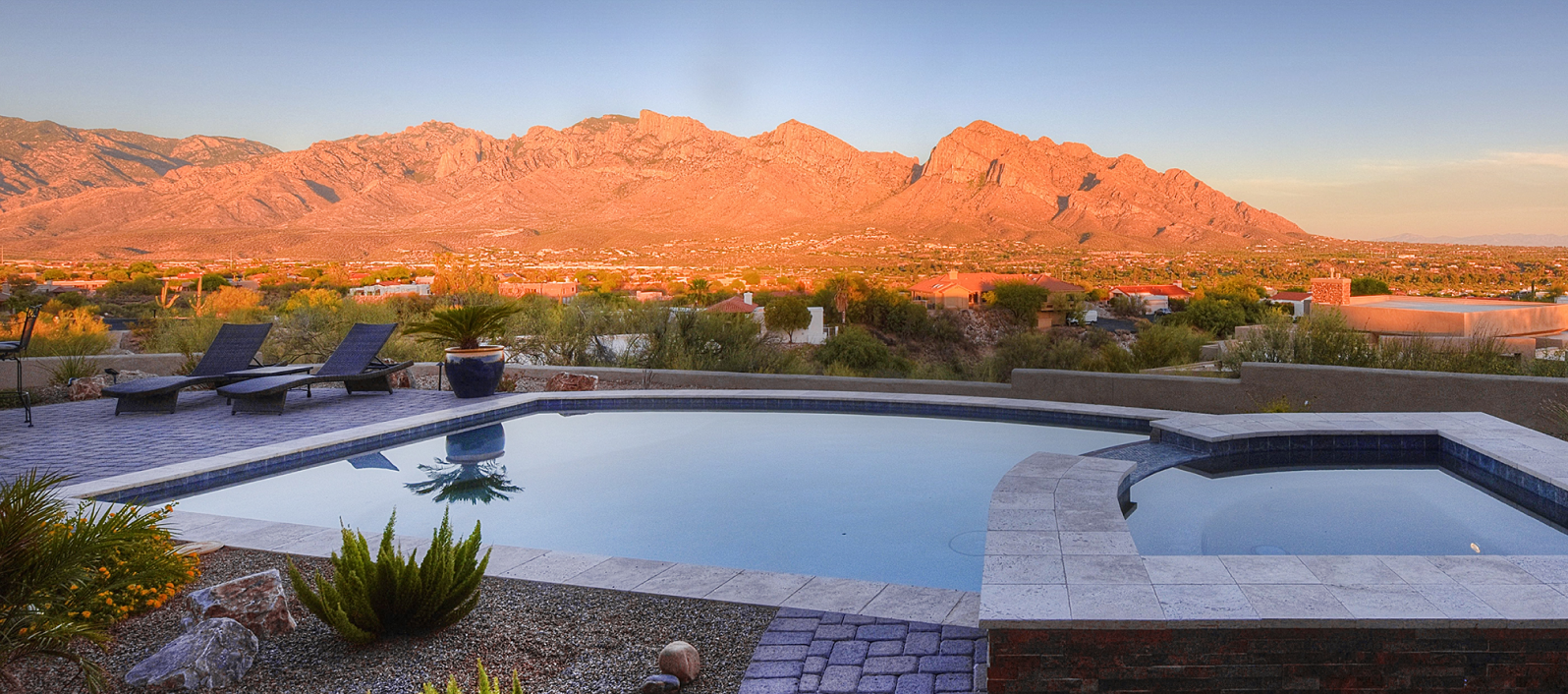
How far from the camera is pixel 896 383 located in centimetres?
866

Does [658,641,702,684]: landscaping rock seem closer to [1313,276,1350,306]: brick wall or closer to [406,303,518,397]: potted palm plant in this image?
[406,303,518,397]: potted palm plant

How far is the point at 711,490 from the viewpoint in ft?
17.9

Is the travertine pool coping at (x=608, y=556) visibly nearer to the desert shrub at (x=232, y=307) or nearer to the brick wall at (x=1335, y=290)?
the desert shrub at (x=232, y=307)

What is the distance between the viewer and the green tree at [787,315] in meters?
32.3

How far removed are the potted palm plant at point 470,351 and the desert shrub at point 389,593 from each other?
18.4 ft

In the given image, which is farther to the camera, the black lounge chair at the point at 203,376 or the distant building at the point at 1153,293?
the distant building at the point at 1153,293

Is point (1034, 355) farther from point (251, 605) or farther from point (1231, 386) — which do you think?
point (251, 605)

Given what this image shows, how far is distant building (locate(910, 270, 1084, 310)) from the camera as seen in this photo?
4400 centimetres

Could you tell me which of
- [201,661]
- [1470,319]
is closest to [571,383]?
[201,661]

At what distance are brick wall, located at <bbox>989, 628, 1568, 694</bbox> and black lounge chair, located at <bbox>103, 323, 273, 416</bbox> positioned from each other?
309 inches

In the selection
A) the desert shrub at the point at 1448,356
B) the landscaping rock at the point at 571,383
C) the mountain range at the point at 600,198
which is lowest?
the landscaping rock at the point at 571,383

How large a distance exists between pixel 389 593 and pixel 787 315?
3023cm

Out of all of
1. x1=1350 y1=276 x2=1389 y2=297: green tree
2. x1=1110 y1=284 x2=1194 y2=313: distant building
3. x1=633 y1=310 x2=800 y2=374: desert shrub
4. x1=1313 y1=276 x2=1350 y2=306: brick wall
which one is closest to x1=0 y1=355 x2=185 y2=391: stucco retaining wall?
x1=633 y1=310 x2=800 y2=374: desert shrub

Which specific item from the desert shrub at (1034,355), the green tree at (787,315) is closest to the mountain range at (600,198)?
the green tree at (787,315)
